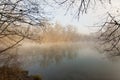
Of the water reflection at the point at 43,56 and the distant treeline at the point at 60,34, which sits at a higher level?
Answer: the distant treeline at the point at 60,34

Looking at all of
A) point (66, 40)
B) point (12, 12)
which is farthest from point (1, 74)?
point (66, 40)

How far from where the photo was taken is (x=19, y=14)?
11.8 ft

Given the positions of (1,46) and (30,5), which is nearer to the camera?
(30,5)

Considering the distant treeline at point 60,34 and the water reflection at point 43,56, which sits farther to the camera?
the distant treeline at point 60,34

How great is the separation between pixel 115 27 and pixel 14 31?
187 centimetres

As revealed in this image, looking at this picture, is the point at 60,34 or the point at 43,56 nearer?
the point at 43,56

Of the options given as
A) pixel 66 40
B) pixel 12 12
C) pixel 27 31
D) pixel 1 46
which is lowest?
pixel 1 46

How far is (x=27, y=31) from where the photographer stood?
407 cm

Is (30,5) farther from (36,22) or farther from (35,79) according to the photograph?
(35,79)

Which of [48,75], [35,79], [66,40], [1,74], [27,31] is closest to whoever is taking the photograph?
[27,31]

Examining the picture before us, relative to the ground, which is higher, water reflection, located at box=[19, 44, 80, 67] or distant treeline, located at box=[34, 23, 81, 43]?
distant treeline, located at box=[34, 23, 81, 43]

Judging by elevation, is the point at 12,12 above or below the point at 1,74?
above

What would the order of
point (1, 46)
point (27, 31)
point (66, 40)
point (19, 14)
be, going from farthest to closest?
point (66, 40), point (1, 46), point (27, 31), point (19, 14)

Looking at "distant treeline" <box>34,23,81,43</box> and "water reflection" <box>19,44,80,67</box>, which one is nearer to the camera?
"water reflection" <box>19,44,80,67</box>
